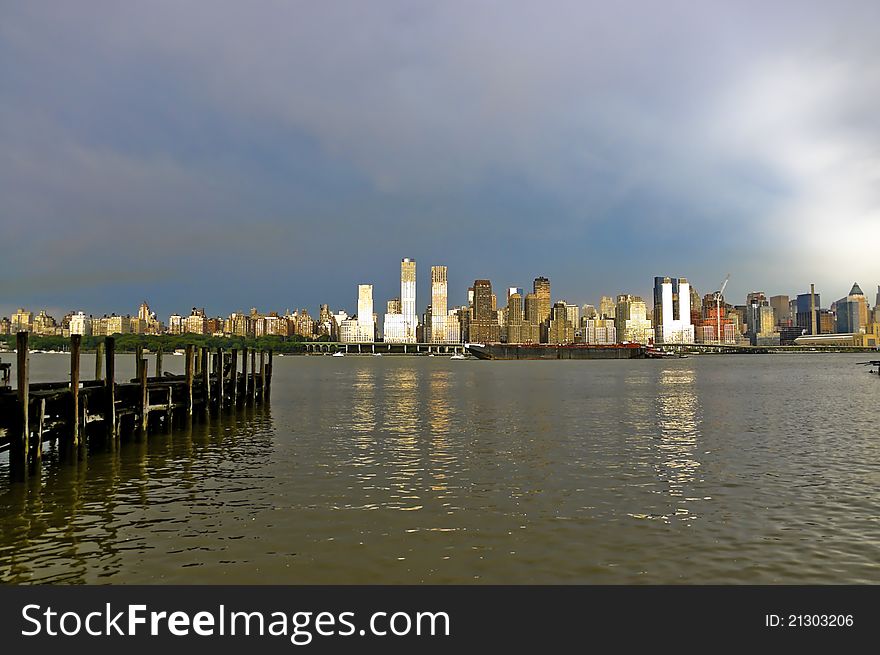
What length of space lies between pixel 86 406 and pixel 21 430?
14.4ft

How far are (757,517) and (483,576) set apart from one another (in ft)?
26.0

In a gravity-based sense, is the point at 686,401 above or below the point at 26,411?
below

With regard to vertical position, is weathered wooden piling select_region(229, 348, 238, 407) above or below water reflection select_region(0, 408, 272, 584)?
above

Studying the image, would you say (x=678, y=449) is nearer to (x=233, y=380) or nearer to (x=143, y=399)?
(x=143, y=399)

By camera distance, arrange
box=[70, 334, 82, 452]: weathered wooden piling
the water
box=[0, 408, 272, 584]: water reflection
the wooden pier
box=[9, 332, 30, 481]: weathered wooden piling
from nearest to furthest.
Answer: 1. the water
2. box=[0, 408, 272, 584]: water reflection
3. box=[9, 332, 30, 481]: weathered wooden piling
4. the wooden pier
5. box=[70, 334, 82, 452]: weathered wooden piling

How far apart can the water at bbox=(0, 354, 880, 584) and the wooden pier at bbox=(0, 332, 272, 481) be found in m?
1.00

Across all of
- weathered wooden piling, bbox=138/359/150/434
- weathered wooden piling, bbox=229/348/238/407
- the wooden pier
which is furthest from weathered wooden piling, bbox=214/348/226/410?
weathered wooden piling, bbox=138/359/150/434

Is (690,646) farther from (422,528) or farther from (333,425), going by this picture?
(333,425)

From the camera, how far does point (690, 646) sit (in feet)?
32.1

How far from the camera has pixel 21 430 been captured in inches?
795

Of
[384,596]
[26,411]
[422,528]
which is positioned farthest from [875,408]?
[26,411]

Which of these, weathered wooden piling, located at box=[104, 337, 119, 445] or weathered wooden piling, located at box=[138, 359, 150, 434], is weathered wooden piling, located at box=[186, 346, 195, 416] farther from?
weathered wooden piling, located at box=[104, 337, 119, 445]

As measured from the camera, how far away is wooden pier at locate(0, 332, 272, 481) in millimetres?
20281

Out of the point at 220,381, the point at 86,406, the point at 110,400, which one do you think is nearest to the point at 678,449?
the point at 110,400
